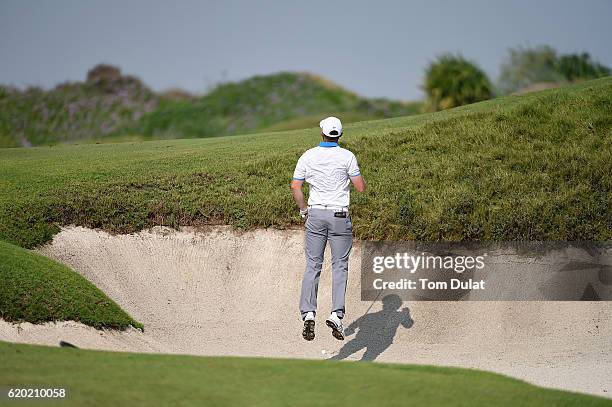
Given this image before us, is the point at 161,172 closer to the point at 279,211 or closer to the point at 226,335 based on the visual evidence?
the point at 279,211

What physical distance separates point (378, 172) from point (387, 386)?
1116cm

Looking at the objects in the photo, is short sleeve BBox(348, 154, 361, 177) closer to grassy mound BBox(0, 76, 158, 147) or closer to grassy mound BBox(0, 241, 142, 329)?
grassy mound BBox(0, 241, 142, 329)

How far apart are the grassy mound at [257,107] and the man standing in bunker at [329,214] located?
43413mm

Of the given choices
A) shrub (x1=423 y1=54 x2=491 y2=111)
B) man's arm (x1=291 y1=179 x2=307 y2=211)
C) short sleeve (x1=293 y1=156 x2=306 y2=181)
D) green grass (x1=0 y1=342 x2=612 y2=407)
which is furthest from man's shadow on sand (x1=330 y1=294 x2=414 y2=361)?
shrub (x1=423 y1=54 x2=491 y2=111)

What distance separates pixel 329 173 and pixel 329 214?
50cm

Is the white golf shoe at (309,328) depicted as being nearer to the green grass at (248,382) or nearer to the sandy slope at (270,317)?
the green grass at (248,382)

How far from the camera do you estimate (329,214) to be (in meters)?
12.7

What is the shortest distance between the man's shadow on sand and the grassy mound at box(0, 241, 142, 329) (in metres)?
3.22

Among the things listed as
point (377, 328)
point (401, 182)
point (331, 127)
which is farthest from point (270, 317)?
point (401, 182)

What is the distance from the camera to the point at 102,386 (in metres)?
9.29

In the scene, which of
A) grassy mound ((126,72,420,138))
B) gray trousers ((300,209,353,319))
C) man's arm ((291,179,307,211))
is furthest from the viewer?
grassy mound ((126,72,420,138))

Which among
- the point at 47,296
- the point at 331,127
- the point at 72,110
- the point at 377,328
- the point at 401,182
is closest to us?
the point at 331,127

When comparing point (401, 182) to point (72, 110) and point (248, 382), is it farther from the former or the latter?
point (72, 110)

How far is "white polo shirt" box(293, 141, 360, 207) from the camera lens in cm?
1272
